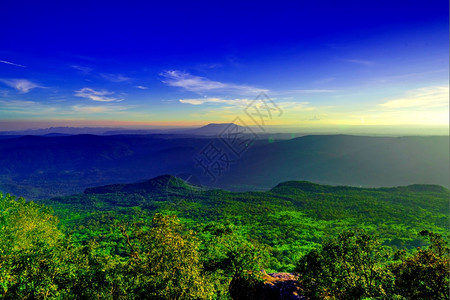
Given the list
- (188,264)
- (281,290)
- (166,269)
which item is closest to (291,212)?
(281,290)

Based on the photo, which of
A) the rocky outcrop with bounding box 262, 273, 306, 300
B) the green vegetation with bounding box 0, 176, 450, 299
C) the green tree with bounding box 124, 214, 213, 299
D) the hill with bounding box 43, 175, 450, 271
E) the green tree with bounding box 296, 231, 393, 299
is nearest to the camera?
the green tree with bounding box 124, 214, 213, 299

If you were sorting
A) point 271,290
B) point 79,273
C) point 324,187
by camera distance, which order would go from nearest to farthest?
1. point 79,273
2. point 271,290
3. point 324,187

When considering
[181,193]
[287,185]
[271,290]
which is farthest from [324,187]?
[271,290]

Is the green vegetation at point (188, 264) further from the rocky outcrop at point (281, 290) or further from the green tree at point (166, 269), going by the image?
the rocky outcrop at point (281, 290)

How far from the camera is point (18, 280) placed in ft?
42.6

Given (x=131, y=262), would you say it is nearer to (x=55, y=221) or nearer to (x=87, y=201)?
(x=55, y=221)

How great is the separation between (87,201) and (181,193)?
66.2 m

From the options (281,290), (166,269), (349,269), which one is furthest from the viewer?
(281,290)

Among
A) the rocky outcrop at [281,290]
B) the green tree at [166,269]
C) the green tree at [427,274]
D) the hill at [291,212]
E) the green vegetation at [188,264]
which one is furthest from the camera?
the hill at [291,212]

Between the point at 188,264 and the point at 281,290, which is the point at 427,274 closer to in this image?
the point at 281,290

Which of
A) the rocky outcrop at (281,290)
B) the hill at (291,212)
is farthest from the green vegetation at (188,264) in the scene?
the hill at (291,212)

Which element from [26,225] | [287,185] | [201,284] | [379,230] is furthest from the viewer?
[287,185]

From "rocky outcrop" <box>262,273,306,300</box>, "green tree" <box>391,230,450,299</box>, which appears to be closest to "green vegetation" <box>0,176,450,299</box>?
"green tree" <box>391,230,450,299</box>

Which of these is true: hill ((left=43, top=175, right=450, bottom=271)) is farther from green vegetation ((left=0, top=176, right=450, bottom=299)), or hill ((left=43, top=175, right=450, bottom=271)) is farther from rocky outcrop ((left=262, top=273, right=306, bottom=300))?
green vegetation ((left=0, top=176, right=450, bottom=299))
